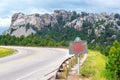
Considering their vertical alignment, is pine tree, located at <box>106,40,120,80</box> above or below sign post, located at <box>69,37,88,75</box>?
below

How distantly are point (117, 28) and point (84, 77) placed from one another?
162 meters

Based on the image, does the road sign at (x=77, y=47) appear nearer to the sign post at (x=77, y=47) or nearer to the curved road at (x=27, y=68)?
→ the sign post at (x=77, y=47)

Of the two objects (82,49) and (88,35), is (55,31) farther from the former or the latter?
(82,49)

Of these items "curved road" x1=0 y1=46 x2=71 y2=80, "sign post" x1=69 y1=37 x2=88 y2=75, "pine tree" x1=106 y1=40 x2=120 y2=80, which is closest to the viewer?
"sign post" x1=69 y1=37 x2=88 y2=75

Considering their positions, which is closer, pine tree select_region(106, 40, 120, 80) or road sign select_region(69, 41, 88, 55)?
road sign select_region(69, 41, 88, 55)

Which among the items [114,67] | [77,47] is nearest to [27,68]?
[114,67]

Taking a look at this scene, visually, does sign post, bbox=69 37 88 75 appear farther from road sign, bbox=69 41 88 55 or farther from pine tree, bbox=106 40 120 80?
pine tree, bbox=106 40 120 80

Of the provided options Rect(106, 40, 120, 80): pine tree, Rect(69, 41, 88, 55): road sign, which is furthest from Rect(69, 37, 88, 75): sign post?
Rect(106, 40, 120, 80): pine tree

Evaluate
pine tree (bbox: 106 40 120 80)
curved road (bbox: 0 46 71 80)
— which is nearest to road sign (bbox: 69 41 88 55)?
curved road (bbox: 0 46 71 80)

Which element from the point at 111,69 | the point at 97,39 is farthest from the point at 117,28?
the point at 111,69

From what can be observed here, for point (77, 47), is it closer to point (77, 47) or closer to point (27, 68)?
point (77, 47)

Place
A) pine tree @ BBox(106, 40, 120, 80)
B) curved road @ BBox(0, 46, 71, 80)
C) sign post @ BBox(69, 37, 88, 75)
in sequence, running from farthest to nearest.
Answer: pine tree @ BBox(106, 40, 120, 80) < curved road @ BBox(0, 46, 71, 80) < sign post @ BBox(69, 37, 88, 75)

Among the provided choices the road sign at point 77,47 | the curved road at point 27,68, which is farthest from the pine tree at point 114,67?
the road sign at point 77,47

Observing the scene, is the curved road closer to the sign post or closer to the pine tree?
the sign post
